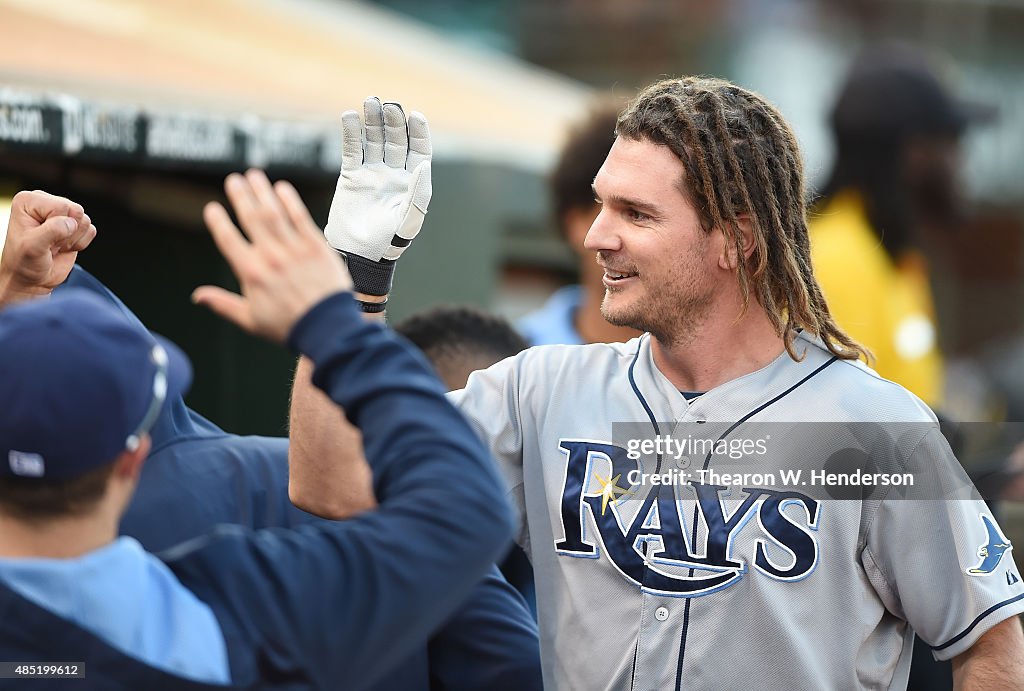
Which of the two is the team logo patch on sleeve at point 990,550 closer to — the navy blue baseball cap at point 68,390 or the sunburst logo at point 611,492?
the sunburst logo at point 611,492

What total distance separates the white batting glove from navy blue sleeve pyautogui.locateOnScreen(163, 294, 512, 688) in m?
0.64

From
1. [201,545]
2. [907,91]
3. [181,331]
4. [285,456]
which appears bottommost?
[181,331]

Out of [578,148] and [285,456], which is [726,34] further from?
[285,456]

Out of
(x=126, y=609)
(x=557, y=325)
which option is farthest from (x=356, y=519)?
(x=557, y=325)

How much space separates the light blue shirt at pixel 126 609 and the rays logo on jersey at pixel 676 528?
32.0 inches

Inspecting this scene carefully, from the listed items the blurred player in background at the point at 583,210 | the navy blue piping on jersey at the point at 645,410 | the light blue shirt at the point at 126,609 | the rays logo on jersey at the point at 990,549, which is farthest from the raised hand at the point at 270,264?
the blurred player in background at the point at 583,210

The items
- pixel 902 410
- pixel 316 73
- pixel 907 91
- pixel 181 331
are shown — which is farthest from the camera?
pixel 316 73

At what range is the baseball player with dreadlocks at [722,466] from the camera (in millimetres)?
2020

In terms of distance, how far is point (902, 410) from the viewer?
210 centimetres

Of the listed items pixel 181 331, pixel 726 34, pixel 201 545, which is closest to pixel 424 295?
pixel 181 331

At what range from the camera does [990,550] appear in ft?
6.79

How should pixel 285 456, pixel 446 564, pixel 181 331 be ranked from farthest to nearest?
pixel 181 331
pixel 285 456
pixel 446 564

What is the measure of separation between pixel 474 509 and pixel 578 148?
107 inches

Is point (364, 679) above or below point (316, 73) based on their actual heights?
below
